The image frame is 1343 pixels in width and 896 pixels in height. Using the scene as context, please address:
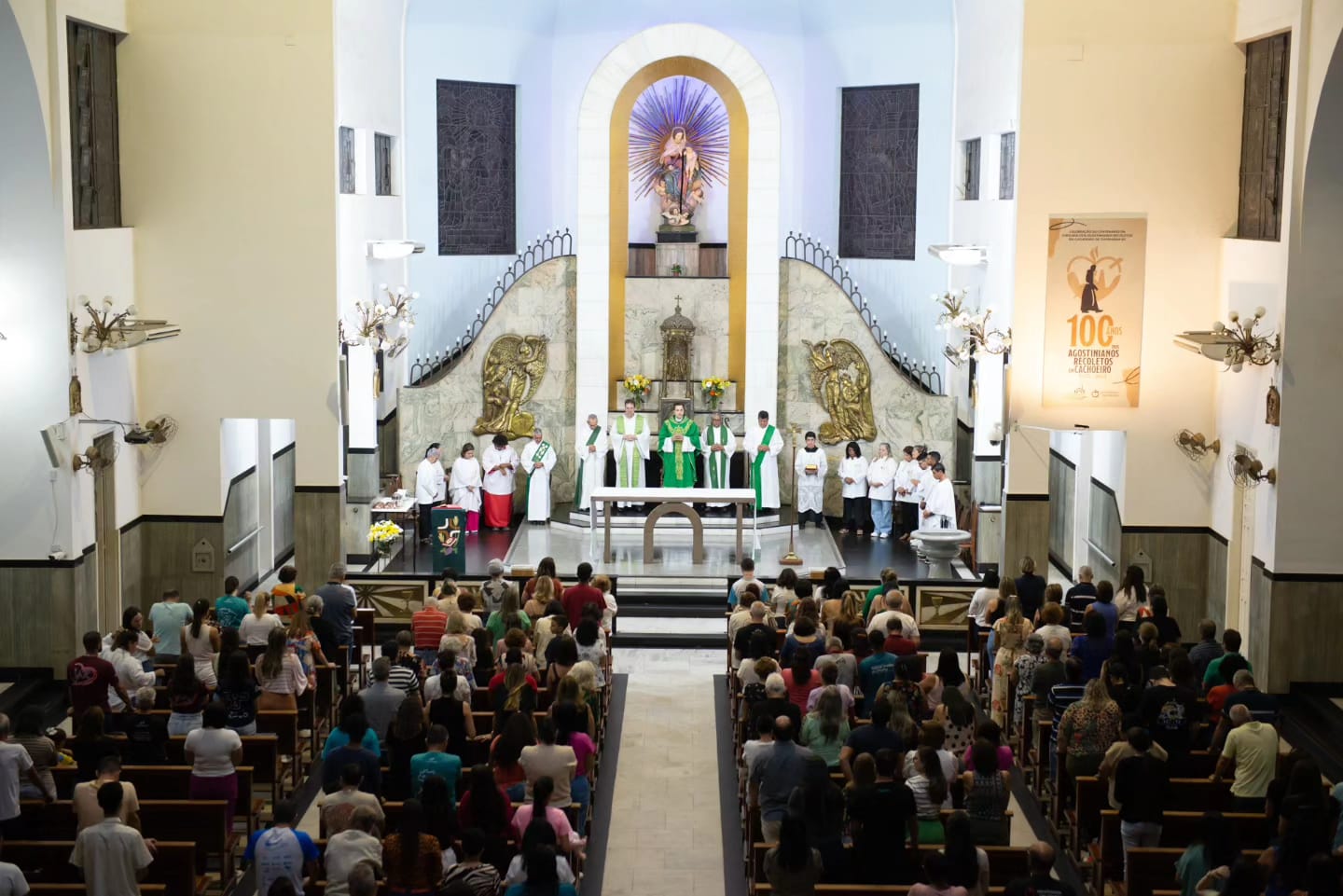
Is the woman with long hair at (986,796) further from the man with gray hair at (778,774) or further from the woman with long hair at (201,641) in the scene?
the woman with long hair at (201,641)

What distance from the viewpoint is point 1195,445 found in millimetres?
17781

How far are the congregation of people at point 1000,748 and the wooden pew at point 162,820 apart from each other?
3.52 metres

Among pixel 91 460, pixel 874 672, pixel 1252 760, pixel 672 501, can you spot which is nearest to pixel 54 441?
pixel 91 460

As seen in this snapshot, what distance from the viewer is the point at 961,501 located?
22.4 meters

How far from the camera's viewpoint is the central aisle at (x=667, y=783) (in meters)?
11.8

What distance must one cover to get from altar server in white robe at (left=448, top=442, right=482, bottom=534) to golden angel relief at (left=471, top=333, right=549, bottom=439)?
1.08 m

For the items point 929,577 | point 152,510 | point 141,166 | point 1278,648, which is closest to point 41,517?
point 152,510

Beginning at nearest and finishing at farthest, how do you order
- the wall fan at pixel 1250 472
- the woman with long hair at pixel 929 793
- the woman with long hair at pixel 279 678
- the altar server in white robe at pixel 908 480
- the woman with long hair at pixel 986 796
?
1. the woman with long hair at pixel 929 793
2. the woman with long hair at pixel 986 796
3. the woman with long hair at pixel 279 678
4. the wall fan at pixel 1250 472
5. the altar server in white robe at pixel 908 480

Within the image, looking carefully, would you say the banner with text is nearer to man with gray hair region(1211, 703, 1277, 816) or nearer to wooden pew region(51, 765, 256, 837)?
man with gray hair region(1211, 703, 1277, 816)

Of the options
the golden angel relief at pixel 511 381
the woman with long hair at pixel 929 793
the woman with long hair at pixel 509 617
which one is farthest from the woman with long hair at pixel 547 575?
the golden angel relief at pixel 511 381

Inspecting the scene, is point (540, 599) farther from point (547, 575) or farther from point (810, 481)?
point (810, 481)

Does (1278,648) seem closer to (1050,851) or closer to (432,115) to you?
(1050,851)

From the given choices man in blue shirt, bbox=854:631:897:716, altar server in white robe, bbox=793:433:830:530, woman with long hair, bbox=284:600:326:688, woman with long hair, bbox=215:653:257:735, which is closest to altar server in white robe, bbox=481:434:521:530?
altar server in white robe, bbox=793:433:830:530

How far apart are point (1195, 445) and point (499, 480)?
950cm
